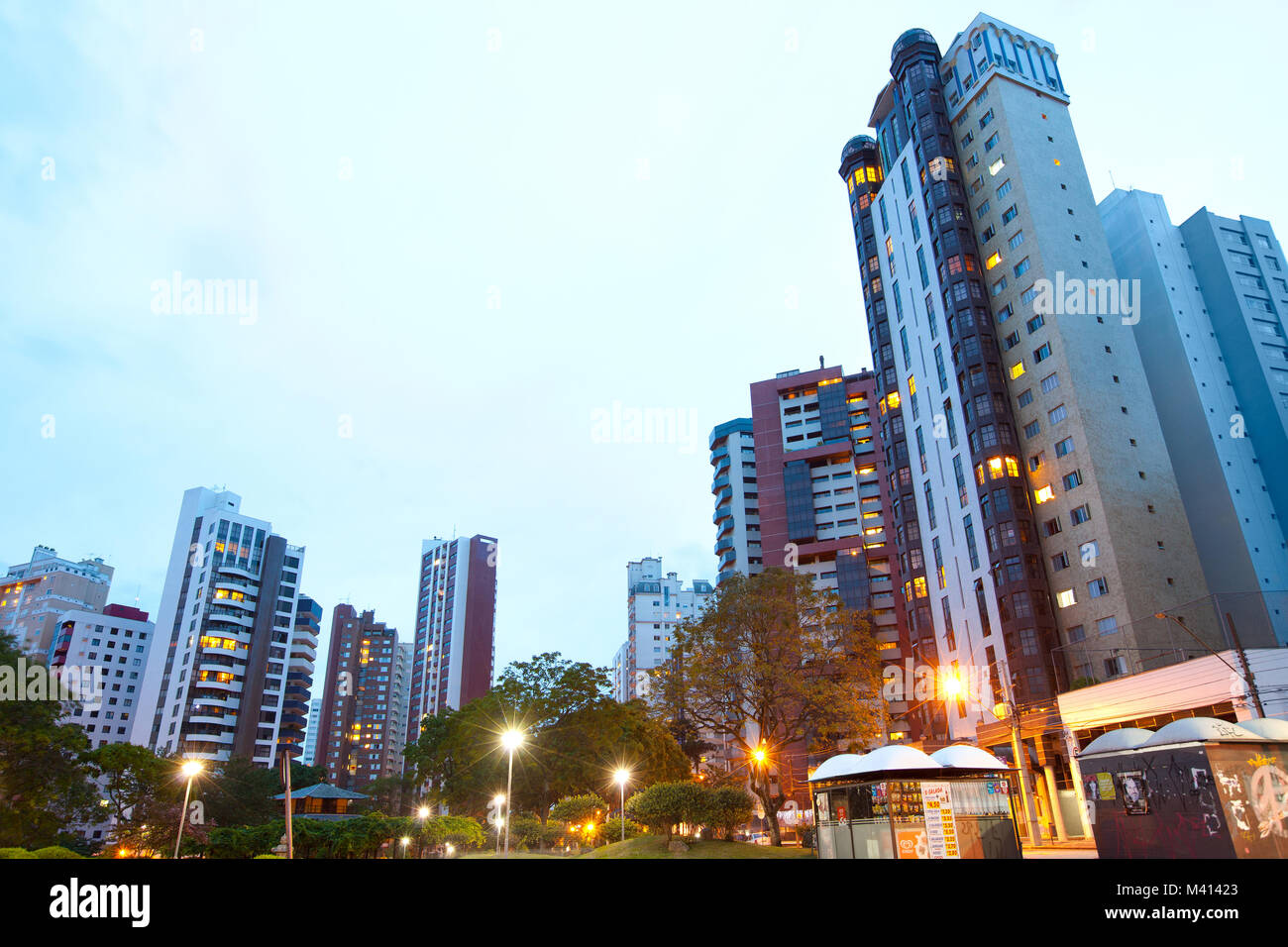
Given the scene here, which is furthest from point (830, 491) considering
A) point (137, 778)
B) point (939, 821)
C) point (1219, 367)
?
point (939, 821)

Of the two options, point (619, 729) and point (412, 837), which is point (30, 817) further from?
point (619, 729)

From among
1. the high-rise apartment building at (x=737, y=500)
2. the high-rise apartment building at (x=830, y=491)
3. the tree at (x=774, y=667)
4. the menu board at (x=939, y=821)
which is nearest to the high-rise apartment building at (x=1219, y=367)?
the tree at (x=774, y=667)

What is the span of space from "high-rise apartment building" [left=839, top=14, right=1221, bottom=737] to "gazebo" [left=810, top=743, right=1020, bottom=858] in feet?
89.7

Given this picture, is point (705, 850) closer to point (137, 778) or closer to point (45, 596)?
point (137, 778)

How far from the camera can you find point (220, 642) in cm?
10662

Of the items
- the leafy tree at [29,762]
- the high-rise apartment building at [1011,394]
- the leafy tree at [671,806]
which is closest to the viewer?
the leafy tree at [671,806]

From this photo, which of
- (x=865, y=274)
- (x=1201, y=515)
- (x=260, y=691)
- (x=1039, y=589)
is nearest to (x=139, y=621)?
(x=260, y=691)

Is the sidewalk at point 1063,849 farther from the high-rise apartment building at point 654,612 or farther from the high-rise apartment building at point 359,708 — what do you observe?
the high-rise apartment building at point 359,708

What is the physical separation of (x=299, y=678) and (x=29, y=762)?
8221cm

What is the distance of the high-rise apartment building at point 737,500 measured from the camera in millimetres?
120375

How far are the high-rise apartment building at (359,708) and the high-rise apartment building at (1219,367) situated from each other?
593 ft

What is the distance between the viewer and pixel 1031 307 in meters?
58.9

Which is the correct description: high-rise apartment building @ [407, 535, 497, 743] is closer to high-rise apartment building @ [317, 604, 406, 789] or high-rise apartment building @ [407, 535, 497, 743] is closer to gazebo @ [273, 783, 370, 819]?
high-rise apartment building @ [317, 604, 406, 789]

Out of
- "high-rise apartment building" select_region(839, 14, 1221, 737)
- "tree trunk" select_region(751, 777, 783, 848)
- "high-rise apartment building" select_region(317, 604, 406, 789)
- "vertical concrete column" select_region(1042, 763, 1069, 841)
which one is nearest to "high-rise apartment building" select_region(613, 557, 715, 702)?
"high-rise apartment building" select_region(317, 604, 406, 789)
